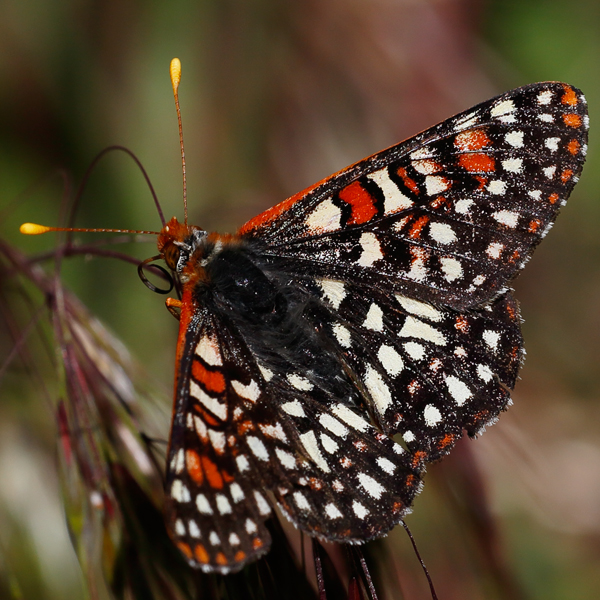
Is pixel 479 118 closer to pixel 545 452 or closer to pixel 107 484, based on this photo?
pixel 107 484

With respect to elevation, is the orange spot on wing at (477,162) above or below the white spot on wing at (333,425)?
above

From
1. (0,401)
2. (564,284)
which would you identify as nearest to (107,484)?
(0,401)

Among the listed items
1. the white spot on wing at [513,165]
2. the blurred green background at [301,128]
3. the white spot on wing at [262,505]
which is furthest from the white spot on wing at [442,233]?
the blurred green background at [301,128]

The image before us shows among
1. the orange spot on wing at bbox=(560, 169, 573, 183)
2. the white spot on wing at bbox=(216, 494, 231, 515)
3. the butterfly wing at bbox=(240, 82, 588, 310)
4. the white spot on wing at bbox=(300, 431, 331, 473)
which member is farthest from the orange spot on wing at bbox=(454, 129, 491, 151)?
the white spot on wing at bbox=(216, 494, 231, 515)

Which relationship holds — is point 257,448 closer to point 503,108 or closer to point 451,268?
point 451,268

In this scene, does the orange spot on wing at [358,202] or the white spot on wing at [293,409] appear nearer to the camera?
the white spot on wing at [293,409]

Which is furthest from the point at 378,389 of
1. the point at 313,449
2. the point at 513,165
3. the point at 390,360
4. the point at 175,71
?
the point at 175,71

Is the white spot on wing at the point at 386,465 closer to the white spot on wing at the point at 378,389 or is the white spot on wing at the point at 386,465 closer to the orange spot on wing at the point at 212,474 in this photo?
the white spot on wing at the point at 378,389

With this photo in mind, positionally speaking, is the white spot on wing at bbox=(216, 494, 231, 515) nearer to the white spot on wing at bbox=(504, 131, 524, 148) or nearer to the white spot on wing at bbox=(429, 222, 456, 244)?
the white spot on wing at bbox=(429, 222, 456, 244)
